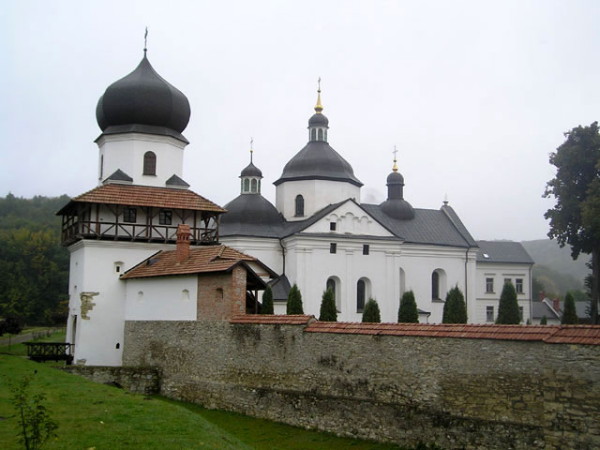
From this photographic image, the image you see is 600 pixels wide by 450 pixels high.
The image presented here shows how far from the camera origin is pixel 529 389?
1360 centimetres

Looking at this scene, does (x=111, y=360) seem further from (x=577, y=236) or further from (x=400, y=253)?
(x=577, y=236)

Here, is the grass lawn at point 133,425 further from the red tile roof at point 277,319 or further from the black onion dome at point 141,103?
the black onion dome at point 141,103

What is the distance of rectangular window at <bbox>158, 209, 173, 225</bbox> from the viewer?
29594 millimetres

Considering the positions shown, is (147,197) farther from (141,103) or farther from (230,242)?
(230,242)

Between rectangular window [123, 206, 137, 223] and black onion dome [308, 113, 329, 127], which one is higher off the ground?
black onion dome [308, 113, 329, 127]

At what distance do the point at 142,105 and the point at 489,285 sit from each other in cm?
3079

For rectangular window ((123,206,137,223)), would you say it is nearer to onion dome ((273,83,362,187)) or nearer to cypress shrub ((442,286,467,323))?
onion dome ((273,83,362,187))

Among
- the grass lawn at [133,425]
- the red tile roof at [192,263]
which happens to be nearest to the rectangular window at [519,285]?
the red tile roof at [192,263]

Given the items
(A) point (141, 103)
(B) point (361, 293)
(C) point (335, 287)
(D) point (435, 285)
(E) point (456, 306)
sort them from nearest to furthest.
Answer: (A) point (141, 103)
(E) point (456, 306)
(C) point (335, 287)
(B) point (361, 293)
(D) point (435, 285)

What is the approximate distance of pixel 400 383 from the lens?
15914 mm

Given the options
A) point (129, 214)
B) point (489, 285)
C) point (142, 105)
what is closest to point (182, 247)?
point (129, 214)

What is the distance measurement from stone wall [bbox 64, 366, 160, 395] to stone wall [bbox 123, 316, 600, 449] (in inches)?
54.5

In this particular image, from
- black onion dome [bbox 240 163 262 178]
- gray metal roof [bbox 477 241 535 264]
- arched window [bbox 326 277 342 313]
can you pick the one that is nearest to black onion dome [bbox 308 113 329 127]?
black onion dome [bbox 240 163 262 178]

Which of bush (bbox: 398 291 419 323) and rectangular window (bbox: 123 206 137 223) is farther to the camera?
bush (bbox: 398 291 419 323)
